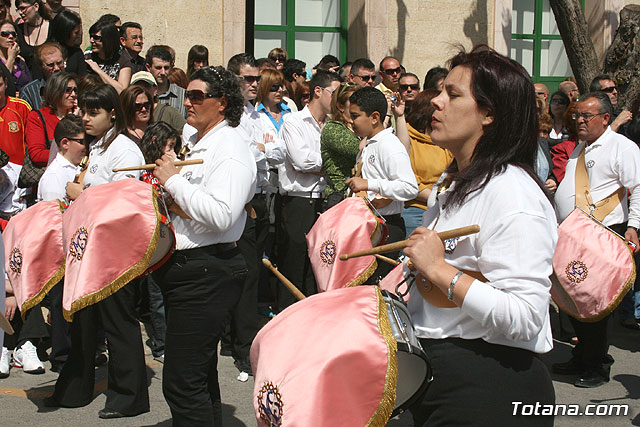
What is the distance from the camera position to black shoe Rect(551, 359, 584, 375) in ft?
22.6

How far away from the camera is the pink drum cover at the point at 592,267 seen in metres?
5.73

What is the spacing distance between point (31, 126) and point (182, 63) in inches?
183

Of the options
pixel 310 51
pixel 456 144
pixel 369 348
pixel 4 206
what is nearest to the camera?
pixel 369 348

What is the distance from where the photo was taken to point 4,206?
7039 mm

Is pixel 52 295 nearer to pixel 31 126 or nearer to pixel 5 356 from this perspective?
pixel 5 356

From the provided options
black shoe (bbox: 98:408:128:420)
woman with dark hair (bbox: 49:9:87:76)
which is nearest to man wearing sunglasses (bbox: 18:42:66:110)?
woman with dark hair (bbox: 49:9:87:76)

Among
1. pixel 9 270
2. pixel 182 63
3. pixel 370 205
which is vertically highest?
pixel 182 63

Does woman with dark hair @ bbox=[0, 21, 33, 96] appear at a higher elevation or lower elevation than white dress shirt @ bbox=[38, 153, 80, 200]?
higher

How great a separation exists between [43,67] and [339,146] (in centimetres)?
314

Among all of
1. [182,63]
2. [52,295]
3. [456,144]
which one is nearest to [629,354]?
[52,295]

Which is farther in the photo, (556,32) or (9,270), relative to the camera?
(556,32)

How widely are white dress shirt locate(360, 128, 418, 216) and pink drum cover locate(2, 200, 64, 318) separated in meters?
2.31

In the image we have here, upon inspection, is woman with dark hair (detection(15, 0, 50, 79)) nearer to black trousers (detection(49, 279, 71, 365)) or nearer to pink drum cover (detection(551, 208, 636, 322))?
black trousers (detection(49, 279, 71, 365))

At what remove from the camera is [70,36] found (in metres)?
9.13
